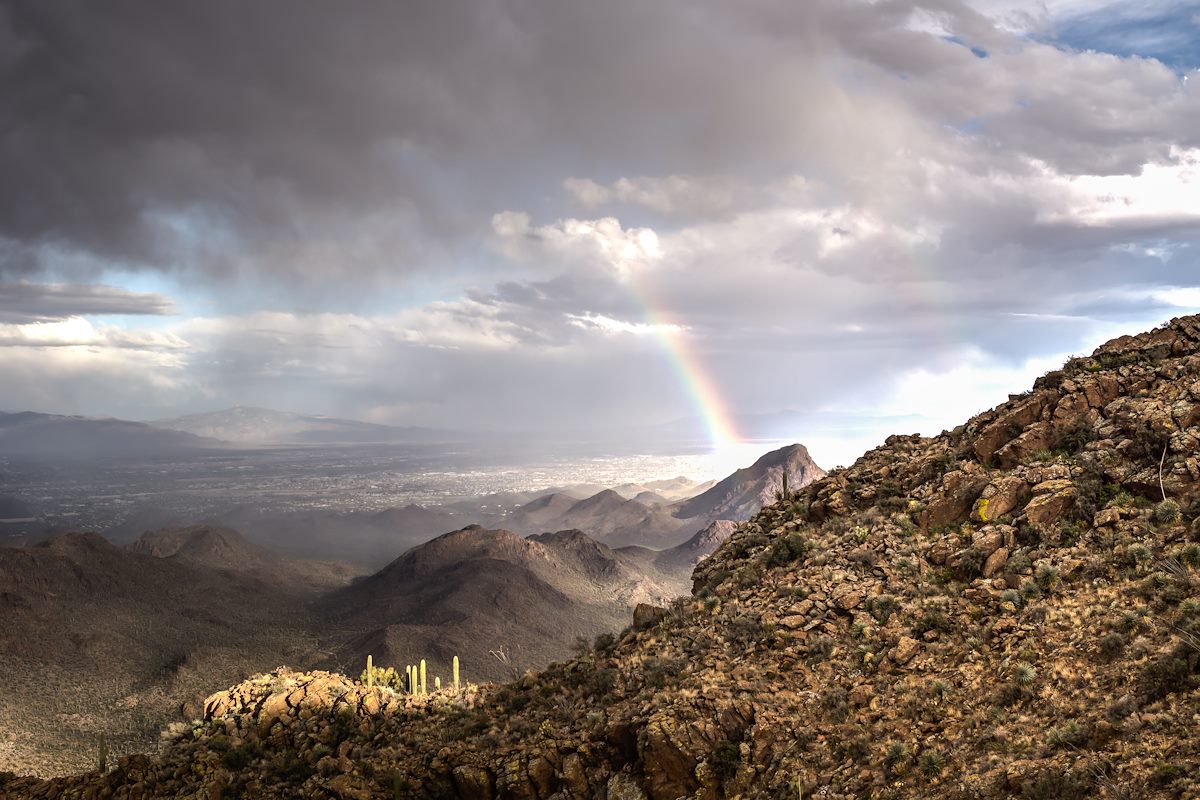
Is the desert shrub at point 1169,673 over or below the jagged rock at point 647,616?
Answer: over

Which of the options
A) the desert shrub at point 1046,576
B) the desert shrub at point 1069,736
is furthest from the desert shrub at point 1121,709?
the desert shrub at point 1046,576

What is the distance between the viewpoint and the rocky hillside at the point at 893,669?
11812 mm

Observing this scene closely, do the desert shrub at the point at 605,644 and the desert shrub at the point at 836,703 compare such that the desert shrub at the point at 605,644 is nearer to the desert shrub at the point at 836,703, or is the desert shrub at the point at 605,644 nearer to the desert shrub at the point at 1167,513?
the desert shrub at the point at 836,703

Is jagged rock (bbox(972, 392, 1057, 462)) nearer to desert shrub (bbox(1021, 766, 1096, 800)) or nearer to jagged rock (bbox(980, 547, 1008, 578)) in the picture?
jagged rock (bbox(980, 547, 1008, 578))

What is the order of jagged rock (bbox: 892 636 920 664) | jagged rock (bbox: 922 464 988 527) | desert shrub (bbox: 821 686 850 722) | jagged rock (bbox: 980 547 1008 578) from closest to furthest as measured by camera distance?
1. desert shrub (bbox: 821 686 850 722)
2. jagged rock (bbox: 892 636 920 664)
3. jagged rock (bbox: 980 547 1008 578)
4. jagged rock (bbox: 922 464 988 527)

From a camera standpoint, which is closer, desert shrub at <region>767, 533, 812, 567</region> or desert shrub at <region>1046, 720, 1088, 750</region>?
desert shrub at <region>1046, 720, 1088, 750</region>

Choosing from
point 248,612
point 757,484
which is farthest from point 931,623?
point 757,484

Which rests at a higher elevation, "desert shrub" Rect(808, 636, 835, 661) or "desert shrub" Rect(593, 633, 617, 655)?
"desert shrub" Rect(808, 636, 835, 661)

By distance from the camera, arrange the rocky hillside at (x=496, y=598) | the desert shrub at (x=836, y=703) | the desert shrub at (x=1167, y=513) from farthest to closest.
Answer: the rocky hillside at (x=496, y=598), the desert shrub at (x=1167, y=513), the desert shrub at (x=836, y=703)

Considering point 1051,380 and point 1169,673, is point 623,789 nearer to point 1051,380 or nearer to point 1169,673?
point 1169,673

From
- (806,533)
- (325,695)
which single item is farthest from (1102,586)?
(325,695)

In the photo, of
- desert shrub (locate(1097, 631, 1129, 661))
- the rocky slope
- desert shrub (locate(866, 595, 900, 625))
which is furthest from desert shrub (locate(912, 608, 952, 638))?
the rocky slope

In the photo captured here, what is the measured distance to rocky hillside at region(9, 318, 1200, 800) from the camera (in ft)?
38.8

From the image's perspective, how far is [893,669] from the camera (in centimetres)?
1442
